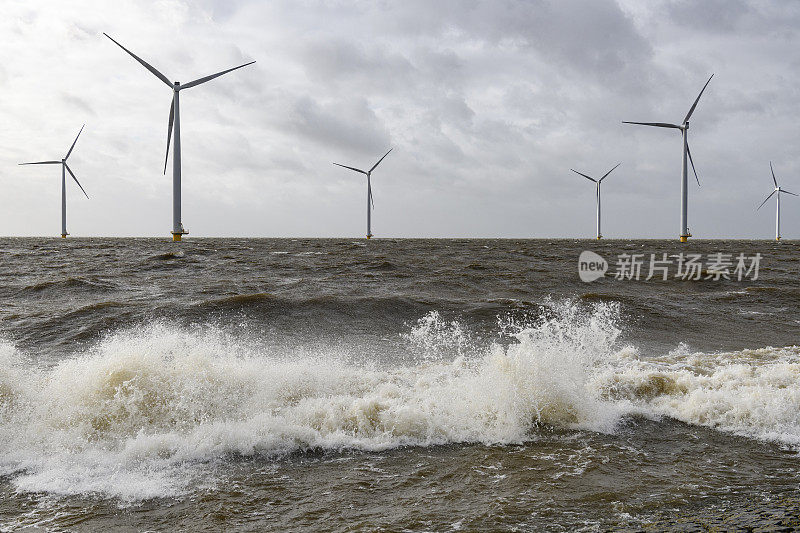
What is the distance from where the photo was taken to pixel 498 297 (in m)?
20.1

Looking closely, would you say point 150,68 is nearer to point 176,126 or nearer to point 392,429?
point 176,126

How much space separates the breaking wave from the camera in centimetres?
657

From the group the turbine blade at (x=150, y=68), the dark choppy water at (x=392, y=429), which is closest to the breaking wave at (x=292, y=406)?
the dark choppy water at (x=392, y=429)

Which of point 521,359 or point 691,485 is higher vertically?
point 521,359

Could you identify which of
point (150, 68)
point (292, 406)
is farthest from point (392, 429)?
point (150, 68)

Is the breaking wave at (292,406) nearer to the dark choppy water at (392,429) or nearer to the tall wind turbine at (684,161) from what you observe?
the dark choppy water at (392,429)

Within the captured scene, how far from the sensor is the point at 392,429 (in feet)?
23.9

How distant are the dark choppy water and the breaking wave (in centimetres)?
3

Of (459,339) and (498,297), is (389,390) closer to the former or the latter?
(459,339)

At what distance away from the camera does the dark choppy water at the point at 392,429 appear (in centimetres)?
519

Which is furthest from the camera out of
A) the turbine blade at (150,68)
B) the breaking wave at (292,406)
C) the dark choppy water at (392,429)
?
the turbine blade at (150,68)

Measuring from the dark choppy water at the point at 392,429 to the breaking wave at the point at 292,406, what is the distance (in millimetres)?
29

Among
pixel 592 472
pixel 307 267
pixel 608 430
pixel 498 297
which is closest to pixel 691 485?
pixel 592 472

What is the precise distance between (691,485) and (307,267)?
88.6 ft
